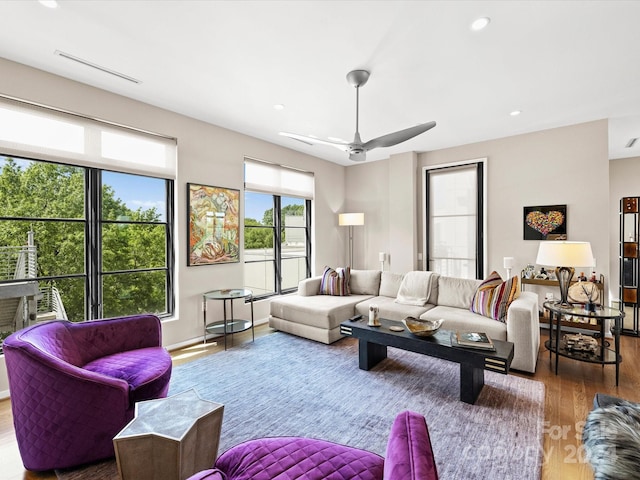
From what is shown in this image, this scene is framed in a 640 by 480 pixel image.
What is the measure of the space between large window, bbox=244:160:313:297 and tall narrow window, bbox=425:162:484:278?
7.35 ft

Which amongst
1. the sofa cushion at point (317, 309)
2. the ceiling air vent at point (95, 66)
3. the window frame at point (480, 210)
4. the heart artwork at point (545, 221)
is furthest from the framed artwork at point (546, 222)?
the ceiling air vent at point (95, 66)

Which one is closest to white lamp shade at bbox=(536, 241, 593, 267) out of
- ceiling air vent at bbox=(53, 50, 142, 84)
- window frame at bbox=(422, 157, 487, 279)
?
window frame at bbox=(422, 157, 487, 279)

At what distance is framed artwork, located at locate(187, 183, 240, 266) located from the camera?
12.8 ft

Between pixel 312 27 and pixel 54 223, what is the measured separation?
2.98 m

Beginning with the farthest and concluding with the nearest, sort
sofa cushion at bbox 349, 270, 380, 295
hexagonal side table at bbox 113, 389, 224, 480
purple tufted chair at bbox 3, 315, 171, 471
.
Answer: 1. sofa cushion at bbox 349, 270, 380, 295
2. purple tufted chair at bbox 3, 315, 171, 471
3. hexagonal side table at bbox 113, 389, 224, 480

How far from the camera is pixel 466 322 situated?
3283 mm

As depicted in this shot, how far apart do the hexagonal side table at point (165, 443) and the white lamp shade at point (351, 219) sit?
4.63 meters

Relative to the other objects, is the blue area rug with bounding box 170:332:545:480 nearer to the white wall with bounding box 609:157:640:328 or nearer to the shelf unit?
the shelf unit

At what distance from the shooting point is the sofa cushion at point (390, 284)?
454 cm

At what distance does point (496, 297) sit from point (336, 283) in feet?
6.93

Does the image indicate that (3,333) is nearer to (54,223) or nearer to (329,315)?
(54,223)

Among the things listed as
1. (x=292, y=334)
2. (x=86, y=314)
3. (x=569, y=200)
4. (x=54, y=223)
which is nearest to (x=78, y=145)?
(x=54, y=223)

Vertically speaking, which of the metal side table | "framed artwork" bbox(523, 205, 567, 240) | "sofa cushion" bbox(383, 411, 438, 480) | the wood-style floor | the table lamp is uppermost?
"framed artwork" bbox(523, 205, 567, 240)

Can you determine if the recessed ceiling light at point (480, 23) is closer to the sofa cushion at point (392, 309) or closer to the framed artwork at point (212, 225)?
the sofa cushion at point (392, 309)
